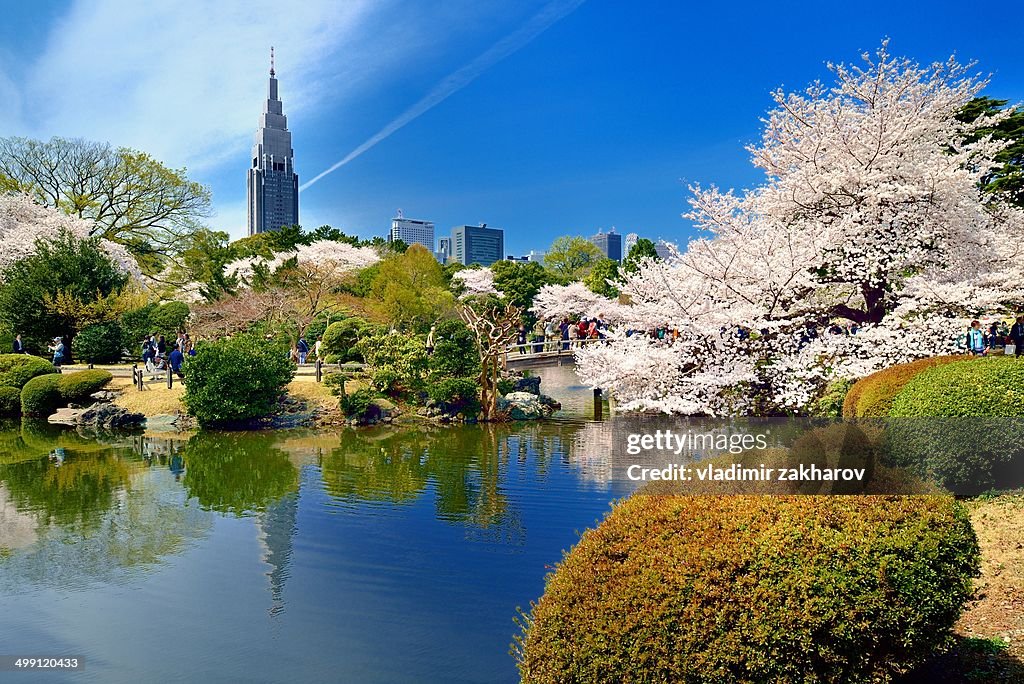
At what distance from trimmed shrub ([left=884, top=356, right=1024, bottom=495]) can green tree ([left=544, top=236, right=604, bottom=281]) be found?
155 ft

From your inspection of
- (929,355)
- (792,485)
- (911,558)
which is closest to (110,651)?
(792,485)

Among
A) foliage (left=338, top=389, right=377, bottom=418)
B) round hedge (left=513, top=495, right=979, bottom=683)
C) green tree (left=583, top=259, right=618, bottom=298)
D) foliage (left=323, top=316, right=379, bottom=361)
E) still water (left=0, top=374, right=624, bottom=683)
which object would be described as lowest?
still water (left=0, top=374, right=624, bottom=683)

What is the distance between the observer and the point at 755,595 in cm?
382

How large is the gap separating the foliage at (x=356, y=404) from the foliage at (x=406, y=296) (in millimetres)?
6509

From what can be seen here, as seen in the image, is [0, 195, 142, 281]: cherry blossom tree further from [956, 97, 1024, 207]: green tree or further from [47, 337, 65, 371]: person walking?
[956, 97, 1024, 207]: green tree

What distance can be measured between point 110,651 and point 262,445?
11.7 m

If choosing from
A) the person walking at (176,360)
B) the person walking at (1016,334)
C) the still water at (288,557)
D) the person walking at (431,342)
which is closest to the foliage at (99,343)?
the person walking at (176,360)

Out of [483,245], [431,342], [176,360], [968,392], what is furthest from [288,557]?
[483,245]

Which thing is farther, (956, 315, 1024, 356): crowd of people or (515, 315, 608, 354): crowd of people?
(515, 315, 608, 354): crowd of people

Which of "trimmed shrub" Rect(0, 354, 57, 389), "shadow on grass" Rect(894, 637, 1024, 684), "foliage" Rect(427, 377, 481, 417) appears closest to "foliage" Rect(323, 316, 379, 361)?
"foliage" Rect(427, 377, 481, 417)

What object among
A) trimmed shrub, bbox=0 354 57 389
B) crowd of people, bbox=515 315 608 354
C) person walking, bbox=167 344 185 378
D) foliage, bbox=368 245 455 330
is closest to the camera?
person walking, bbox=167 344 185 378

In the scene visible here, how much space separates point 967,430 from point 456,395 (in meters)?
14.8

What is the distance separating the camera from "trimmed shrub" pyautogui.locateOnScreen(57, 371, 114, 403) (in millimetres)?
23219

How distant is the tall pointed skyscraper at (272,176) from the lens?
155m
